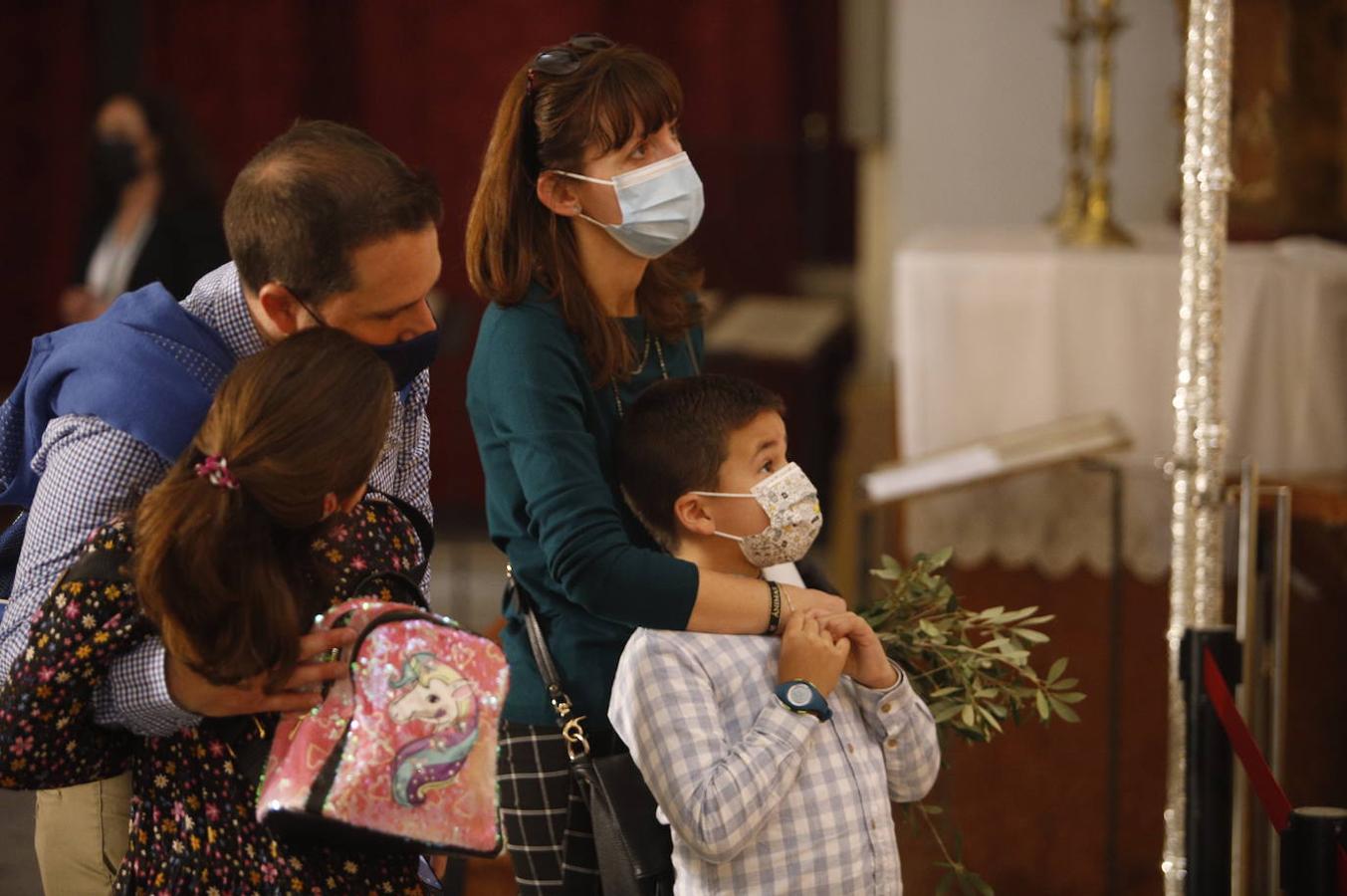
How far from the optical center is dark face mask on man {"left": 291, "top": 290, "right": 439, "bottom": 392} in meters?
2.17

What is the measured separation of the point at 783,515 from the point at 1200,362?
1276mm

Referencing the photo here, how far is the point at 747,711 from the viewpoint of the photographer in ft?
7.38

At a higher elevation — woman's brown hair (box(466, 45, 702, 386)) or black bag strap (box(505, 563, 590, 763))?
woman's brown hair (box(466, 45, 702, 386))

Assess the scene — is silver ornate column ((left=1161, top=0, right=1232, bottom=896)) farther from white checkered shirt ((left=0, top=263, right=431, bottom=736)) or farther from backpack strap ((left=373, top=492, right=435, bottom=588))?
white checkered shirt ((left=0, top=263, right=431, bottom=736))

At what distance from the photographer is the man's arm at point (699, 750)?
214cm

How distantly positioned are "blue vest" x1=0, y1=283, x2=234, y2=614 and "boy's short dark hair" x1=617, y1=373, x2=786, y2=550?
569 millimetres

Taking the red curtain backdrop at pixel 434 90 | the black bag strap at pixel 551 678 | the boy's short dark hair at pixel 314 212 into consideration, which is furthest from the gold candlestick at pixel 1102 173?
the boy's short dark hair at pixel 314 212

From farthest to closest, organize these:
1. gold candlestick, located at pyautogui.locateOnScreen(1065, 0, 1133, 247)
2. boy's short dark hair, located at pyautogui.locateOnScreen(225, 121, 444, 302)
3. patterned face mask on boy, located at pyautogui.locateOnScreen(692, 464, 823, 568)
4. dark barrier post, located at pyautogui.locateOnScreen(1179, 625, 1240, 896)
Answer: gold candlestick, located at pyautogui.locateOnScreen(1065, 0, 1133, 247), dark barrier post, located at pyautogui.locateOnScreen(1179, 625, 1240, 896), patterned face mask on boy, located at pyautogui.locateOnScreen(692, 464, 823, 568), boy's short dark hair, located at pyautogui.locateOnScreen(225, 121, 444, 302)

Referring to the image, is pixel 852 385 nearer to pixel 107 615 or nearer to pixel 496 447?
pixel 496 447

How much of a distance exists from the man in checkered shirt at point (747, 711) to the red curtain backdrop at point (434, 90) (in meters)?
5.78

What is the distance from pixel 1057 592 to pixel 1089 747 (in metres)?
0.41

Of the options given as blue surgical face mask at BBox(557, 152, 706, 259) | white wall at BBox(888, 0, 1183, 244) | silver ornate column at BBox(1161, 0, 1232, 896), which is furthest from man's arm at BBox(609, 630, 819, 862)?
white wall at BBox(888, 0, 1183, 244)

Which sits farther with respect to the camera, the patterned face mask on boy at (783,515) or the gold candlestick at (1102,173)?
the gold candlestick at (1102,173)

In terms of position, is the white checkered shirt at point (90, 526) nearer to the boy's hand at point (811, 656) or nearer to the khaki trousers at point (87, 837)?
the khaki trousers at point (87, 837)
